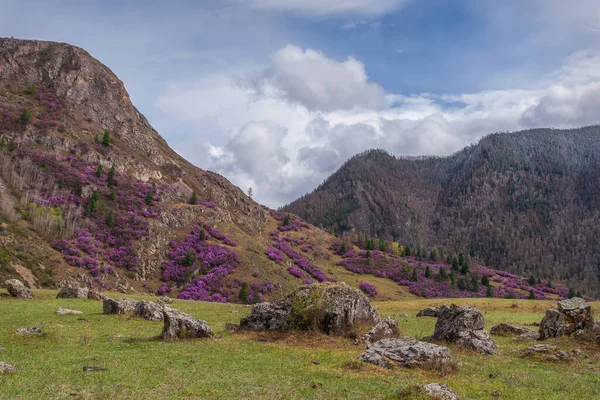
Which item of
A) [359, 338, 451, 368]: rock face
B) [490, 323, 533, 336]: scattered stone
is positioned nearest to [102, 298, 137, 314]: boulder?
[359, 338, 451, 368]: rock face

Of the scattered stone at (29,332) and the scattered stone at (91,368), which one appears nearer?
the scattered stone at (91,368)

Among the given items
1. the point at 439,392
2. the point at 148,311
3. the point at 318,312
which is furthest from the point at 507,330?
the point at 148,311

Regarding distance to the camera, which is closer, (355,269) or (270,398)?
(270,398)

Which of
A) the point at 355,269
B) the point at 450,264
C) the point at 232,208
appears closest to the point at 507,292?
the point at 450,264

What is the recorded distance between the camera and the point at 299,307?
3111cm

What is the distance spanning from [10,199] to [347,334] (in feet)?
360

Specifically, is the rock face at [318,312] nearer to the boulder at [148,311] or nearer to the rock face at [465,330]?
the rock face at [465,330]

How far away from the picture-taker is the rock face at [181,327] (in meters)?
28.7

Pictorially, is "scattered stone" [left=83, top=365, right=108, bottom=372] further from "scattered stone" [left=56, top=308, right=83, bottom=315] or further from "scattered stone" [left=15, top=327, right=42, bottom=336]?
"scattered stone" [left=56, top=308, right=83, bottom=315]

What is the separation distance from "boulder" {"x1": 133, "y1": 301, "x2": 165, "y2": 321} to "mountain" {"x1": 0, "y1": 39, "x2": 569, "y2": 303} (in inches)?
1690

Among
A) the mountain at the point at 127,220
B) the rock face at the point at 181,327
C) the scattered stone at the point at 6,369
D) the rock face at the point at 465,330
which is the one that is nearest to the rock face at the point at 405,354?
the rock face at the point at 465,330

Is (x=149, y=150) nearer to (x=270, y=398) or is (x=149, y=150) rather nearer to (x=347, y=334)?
(x=347, y=334)

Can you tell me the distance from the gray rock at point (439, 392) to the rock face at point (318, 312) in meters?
14.6

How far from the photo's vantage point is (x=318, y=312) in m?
30.6
